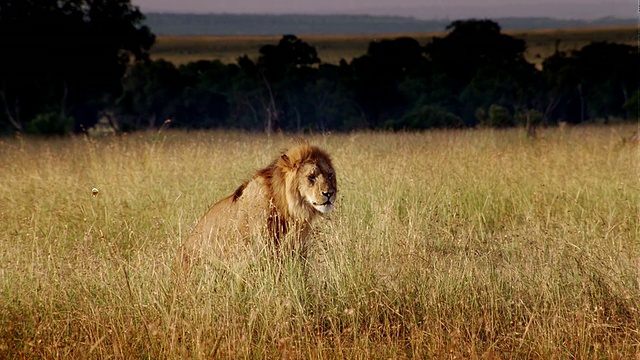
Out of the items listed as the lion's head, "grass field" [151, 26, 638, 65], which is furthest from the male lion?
"grass field" [151, 26, 638, 65]

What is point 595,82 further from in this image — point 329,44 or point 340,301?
point 329,44

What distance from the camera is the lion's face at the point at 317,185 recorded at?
5.36m

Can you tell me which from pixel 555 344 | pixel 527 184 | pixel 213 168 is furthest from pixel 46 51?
pixel 555 344

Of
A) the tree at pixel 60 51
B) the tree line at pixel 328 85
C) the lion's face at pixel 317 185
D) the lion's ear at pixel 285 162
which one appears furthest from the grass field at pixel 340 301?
the tree line at pixel 328 85

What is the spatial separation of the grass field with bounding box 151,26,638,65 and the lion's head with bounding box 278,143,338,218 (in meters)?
76.5

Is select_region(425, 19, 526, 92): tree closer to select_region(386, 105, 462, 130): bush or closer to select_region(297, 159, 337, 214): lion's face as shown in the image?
select_region(386, 105, 462, 130): bush

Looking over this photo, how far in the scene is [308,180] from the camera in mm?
5387

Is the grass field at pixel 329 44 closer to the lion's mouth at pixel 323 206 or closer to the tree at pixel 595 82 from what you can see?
the tree at pixel 595 82

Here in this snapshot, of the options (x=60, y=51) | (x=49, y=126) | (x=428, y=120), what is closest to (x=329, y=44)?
(x=428, y=120)

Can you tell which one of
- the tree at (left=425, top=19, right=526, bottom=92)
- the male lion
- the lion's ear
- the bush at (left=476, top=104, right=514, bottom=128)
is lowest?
the bush at (left=476, top=104, right=514, bottom=128)

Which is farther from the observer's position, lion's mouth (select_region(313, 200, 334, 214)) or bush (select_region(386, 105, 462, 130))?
bush (select_region(386, 105, 462, 130))

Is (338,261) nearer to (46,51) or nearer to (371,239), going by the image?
(371,239)

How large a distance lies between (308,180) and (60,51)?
23831mm

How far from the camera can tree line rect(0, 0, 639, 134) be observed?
2869 cm
